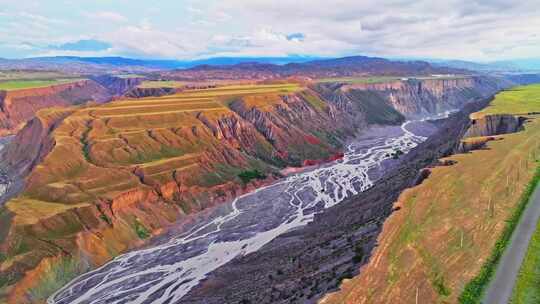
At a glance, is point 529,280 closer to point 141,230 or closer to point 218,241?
point 218,241

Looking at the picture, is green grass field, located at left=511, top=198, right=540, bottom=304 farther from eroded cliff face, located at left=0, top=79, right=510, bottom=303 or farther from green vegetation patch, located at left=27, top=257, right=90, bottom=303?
eroded cliff face, located at left=0, top=79, right=510, bottom=303

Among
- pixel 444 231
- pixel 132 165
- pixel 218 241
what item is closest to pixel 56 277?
pixel 218 241

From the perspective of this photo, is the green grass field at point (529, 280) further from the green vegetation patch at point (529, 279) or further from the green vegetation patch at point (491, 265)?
the green vegetation patch at point (491, 265)

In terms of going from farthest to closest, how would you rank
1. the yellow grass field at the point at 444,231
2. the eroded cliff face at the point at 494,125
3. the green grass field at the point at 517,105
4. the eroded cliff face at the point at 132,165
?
the green grass field at the point at 517,105 → the eroded cliff face at the point at 494,125 → the eroded cliff face at the point at 132,165 → the yellow grass field at the point at 444,231

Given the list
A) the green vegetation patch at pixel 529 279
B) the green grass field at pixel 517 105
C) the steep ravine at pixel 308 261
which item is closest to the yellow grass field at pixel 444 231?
the steep ravine at pixel 308 261

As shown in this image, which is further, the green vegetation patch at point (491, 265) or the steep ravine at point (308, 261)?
the steep ravine at point (308, 261)

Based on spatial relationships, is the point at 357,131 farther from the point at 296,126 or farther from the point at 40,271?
the point at 40,271
